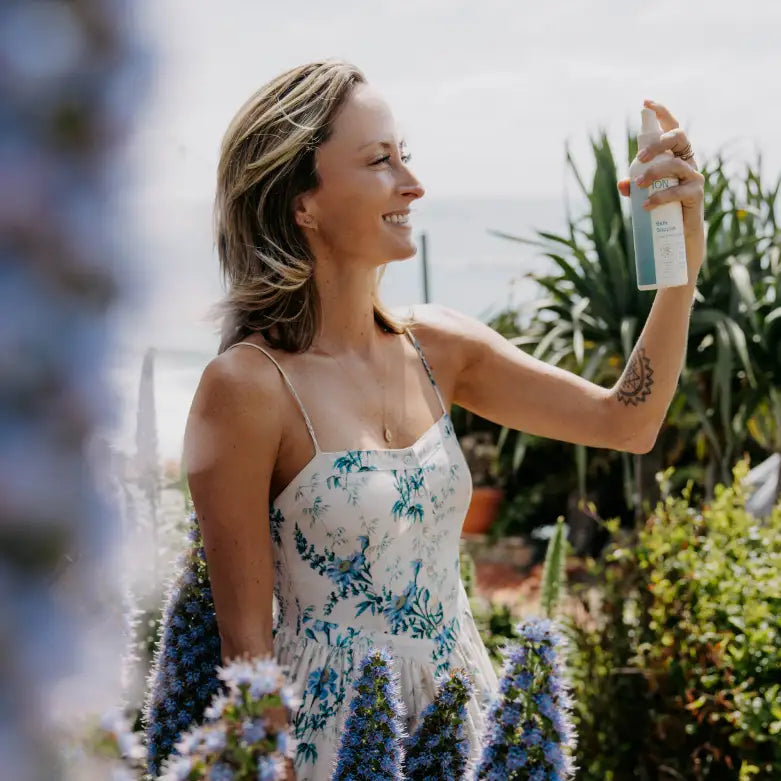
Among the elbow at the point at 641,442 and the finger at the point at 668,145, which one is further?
the elbow at the point at 641,442

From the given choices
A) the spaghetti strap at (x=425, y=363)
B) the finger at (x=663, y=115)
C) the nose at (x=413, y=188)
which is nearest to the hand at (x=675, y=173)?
the finger at (x=663, y=115)

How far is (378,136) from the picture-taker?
1722mm

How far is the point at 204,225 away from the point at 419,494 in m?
1.31

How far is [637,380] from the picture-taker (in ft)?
6.23

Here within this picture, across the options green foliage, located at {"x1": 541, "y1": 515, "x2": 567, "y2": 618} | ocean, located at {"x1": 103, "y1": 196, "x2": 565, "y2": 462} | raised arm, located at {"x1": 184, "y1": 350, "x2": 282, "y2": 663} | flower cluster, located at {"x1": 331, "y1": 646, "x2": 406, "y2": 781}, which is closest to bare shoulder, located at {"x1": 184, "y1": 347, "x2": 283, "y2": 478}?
raised arm, located at {"x1": 184, "y1": 350, "x2": 282, "y2": 663}

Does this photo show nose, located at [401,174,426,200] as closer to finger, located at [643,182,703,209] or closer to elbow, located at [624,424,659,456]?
→ finger, located at [643,182,703,209]

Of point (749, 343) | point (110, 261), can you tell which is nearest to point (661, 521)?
point (749, 343)

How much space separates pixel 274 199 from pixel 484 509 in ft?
19.3

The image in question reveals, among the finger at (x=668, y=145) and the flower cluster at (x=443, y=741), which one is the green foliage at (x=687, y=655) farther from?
the flower cluster at (x=443, y=741)

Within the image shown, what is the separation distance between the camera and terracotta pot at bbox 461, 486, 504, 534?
7402 mm

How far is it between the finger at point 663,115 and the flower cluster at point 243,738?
130 cm

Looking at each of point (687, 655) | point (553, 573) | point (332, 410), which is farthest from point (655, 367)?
point (553, 573)

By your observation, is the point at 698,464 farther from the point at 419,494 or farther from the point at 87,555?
the point at 87,555

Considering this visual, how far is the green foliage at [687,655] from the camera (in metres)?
2.72
